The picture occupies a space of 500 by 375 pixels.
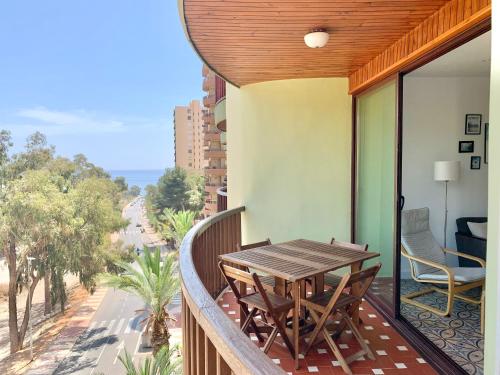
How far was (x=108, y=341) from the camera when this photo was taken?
59.7 feet

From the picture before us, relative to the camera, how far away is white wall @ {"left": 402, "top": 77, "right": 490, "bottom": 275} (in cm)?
500

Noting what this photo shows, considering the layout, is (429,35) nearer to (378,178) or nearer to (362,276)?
(378,178)

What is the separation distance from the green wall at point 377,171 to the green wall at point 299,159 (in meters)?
0.28

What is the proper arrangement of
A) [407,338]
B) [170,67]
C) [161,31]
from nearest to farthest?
1. [407,338]
2. [161,31]
3. [170,67]

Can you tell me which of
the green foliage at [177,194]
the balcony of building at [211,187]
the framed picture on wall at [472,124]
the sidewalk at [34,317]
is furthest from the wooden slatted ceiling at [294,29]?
the green foliage at [177,194]

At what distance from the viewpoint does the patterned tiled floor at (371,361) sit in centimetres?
286

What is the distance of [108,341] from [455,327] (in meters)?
18.0

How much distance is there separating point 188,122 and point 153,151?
32.9m

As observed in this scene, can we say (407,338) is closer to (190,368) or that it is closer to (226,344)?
(190,368)

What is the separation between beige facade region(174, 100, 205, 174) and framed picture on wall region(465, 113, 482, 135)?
49.1 meters

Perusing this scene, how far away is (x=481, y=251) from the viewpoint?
4.50m

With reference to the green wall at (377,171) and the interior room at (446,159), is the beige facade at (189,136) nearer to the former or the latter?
the interior room at (446,159)

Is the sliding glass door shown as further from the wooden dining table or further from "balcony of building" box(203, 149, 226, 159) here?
"balcony of building" box(203, 149, 226, 159)

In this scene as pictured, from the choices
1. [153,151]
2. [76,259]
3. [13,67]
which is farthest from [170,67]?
[76,259]
